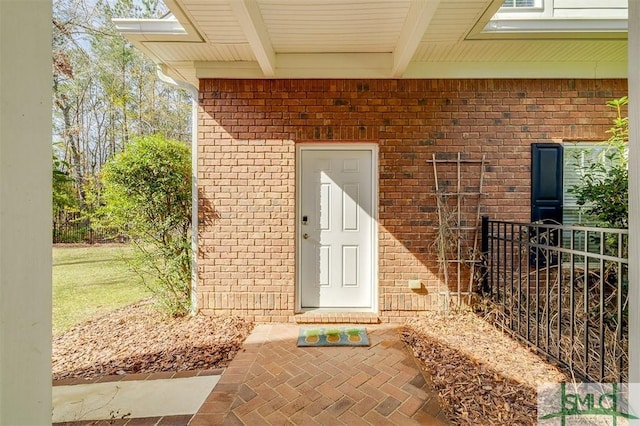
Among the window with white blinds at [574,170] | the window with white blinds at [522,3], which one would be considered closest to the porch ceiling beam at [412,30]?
the window with white blinds at [522,3]

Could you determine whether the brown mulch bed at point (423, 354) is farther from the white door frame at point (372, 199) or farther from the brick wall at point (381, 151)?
the white door frame at point (372, 199)

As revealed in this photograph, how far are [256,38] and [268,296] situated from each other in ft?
9.28

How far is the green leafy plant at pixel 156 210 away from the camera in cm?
374

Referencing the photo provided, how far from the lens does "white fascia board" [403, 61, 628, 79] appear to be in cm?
370

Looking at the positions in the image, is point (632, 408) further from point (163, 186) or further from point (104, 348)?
point (163, 186)

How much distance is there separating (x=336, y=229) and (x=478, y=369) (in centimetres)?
207

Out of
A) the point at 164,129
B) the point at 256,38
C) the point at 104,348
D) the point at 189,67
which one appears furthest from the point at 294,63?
the point at 164,129

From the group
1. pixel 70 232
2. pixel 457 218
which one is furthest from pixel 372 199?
pixel 70 232

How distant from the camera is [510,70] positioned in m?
3.71

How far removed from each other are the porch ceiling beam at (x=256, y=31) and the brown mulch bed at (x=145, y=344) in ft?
9.89

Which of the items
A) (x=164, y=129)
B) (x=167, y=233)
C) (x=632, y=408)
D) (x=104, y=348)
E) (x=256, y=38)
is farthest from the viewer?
(x=164, y=129)

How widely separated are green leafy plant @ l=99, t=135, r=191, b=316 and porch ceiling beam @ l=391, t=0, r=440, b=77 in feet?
9.65

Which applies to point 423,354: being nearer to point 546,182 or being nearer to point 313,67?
point 546,182

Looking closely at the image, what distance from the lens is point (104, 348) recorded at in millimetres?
3152
